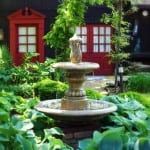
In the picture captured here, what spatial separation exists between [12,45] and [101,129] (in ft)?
51.3

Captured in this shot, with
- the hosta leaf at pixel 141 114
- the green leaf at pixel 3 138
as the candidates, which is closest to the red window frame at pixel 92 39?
the hosta leaf at pixel 141 114

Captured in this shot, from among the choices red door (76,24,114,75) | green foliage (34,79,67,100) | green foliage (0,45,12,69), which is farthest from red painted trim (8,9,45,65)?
green foliage (34,79,67,100)

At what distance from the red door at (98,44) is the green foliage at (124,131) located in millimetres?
14316

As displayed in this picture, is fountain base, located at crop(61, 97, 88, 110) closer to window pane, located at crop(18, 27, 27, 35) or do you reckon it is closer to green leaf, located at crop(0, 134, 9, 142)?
green leaf, located at crop(0, 134, 9, 142)

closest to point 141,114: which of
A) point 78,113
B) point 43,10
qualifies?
point 78,113

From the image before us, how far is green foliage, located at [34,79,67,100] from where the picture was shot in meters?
13.9

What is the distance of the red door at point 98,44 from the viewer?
2486 cm

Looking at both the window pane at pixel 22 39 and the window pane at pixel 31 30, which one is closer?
the window pane at pixel 31 30

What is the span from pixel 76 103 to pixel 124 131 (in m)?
2.23

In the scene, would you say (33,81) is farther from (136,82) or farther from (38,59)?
(38,59)

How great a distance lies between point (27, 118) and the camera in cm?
934

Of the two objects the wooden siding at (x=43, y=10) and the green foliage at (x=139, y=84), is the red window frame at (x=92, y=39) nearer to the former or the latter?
the wooden siding at (x=43, y=10)

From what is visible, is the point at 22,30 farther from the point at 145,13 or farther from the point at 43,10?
the point at 145,13

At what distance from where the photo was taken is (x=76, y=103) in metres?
9.67
